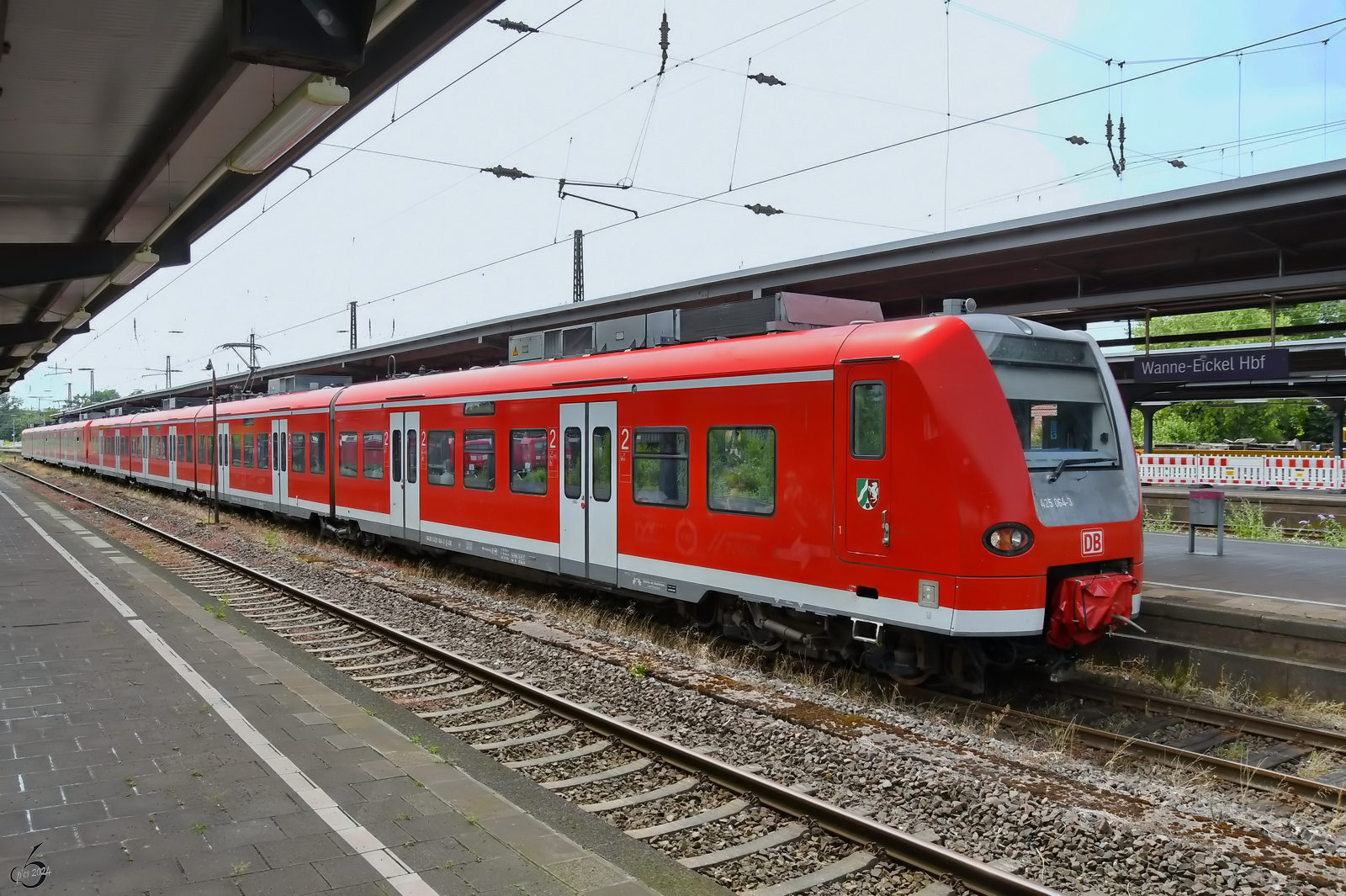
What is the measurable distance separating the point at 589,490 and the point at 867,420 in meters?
4.06

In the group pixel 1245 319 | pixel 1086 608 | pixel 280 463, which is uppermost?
pixel 1245 319

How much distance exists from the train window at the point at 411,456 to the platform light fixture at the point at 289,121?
23.4ft

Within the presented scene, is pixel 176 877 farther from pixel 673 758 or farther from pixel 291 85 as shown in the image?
pixel 291 85

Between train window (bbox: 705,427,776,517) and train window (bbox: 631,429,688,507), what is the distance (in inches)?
16.0

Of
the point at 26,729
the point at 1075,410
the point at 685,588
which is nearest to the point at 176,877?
the point at 26,729

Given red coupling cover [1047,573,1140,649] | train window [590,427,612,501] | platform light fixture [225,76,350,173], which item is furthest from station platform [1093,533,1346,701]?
platform light fixture [225,76,350,173]

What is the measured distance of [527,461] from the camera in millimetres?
11703

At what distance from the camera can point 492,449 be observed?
40.9ft

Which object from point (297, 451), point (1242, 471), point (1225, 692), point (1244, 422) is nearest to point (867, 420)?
point (1225, 692)

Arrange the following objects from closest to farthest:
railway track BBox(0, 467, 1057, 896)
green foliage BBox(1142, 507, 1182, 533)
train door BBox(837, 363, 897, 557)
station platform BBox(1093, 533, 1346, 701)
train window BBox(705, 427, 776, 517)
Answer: railway track BBox(0, 467, 1057, 896), train door BBox(837, 363, 897, 557), station platform BBox(1093, 533, 1346, 701), train window BBox(705, 427, 776, 517), green foliage BBox(1142, 507, 1182, 533)

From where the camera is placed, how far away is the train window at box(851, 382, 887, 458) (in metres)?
7.25

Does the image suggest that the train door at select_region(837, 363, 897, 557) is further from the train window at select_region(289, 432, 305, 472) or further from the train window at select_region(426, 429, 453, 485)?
the train window at select_region(289, 432, 305, 472)

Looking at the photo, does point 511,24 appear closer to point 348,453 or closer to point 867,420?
point 867,420

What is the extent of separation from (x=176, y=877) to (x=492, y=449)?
8753mm
